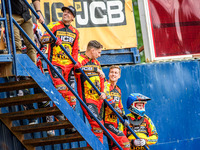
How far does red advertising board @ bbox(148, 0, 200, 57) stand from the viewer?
10609mm

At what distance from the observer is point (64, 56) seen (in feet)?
23.4

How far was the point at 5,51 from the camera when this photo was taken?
548 centimetres

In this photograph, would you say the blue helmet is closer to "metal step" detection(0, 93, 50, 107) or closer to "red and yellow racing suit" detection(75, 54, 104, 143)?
"red and yellow racing suit" detection(75, 54, 104, 143)

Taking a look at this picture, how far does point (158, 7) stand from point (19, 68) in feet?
19.7

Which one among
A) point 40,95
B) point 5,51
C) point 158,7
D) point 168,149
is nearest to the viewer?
point 5,51

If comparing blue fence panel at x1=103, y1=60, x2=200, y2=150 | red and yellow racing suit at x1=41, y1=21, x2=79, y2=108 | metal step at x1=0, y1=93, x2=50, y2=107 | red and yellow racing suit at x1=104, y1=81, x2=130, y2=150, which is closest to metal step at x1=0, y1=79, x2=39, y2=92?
metal step at x1=0, y1=93, x2=50, y2=107

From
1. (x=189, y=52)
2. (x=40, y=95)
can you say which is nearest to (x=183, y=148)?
(x=189, y=52)

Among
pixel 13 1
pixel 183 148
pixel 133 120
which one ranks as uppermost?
pixel 13 1

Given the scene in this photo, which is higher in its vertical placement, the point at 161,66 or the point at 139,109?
the point at 161,66

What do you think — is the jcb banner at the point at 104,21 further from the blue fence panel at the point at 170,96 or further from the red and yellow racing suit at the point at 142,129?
the red and yellow racing suit at the point at 142,129

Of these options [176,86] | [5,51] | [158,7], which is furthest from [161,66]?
[5,51]

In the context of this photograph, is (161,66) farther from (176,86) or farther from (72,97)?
(72,97)

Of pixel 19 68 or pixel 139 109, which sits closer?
pixel 19 68

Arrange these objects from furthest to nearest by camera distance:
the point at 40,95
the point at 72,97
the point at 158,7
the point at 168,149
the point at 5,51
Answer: the point at 158,7 → the point at 168,149 → the point at 72,97 → the point at 40,95 → the point at 5,51
